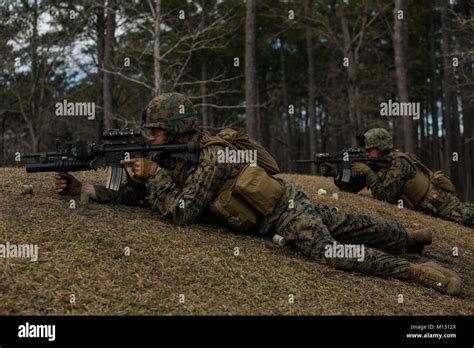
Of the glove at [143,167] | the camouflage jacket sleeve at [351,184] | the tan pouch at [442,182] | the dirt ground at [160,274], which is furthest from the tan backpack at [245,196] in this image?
the tan pouch at [442,182]

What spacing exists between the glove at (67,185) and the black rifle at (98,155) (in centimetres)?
9

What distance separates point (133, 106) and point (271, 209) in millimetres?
26153

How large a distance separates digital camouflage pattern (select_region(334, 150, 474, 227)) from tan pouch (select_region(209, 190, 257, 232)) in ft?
15.5

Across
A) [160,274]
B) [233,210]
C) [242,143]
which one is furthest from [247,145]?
[160,274]

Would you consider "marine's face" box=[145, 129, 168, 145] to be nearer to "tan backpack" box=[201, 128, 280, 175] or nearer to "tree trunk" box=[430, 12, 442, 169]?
"tan backpack" box=[201, 128, 280, 175]

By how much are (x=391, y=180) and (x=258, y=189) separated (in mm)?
4884

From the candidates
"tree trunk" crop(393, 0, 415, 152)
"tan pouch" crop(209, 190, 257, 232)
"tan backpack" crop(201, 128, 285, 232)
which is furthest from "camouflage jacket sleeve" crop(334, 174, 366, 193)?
"tree trunk" crop(393, 0, 415, 152)

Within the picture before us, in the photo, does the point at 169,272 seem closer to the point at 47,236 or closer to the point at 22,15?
the point at 47,236

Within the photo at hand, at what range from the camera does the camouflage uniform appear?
9.04m

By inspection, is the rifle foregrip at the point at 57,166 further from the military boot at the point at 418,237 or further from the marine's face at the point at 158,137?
the military boot at the point at 418,237

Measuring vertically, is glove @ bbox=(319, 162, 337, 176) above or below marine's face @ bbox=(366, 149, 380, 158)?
below

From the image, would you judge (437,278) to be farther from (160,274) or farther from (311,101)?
(311,101)

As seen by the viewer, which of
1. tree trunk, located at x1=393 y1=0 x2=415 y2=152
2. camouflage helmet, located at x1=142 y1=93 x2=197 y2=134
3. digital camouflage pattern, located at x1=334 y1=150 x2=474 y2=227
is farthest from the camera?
tree trunk, located at x1=393 y1=0 x2=415 y2=152
